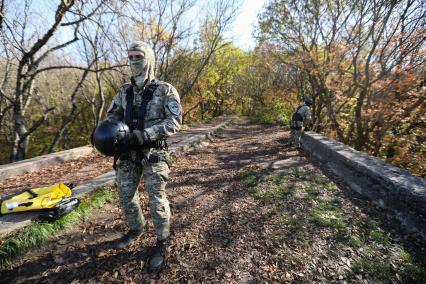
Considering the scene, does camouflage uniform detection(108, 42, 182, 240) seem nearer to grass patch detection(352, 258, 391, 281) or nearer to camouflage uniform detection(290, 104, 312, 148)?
grass patch detection(352, 258, 391, 281)

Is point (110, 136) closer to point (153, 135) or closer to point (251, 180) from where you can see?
point (153, 135)

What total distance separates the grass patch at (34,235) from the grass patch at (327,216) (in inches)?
133

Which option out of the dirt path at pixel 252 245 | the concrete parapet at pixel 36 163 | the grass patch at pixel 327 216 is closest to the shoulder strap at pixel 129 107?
the dirt path at pixel 252 245

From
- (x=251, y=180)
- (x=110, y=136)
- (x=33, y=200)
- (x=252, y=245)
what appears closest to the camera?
(x=110, y=136)

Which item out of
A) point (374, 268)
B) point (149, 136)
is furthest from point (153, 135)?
point (374, 268)

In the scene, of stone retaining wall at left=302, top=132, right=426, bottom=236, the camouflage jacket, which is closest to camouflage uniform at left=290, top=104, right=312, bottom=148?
stone retaining wall at left=302, top=132, right=426, bottom=236

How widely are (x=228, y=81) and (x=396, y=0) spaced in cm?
2114

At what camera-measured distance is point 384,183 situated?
406cm

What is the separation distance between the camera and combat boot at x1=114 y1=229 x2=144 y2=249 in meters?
2.98

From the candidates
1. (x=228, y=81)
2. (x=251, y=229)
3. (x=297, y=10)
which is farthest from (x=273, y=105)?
(x=251, y=229)

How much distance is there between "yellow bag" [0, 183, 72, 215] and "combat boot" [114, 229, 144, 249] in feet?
3.47

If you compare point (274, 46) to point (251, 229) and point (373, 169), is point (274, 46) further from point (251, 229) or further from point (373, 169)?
point (251, 229)

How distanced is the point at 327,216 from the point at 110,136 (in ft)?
10.6

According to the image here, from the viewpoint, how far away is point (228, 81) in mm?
27312
